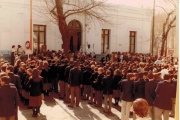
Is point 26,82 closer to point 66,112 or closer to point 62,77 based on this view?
point 66,112

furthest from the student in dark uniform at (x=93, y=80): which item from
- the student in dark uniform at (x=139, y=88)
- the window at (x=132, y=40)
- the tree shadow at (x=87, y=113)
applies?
the window at (x=132, y=40)

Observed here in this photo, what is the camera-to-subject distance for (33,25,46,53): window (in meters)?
23.9

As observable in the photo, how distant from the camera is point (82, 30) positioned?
1060 inches

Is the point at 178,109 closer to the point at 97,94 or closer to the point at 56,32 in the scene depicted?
the point at 97,94

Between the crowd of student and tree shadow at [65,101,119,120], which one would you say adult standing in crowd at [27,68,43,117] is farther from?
tree shadow at [65,101,119,120]

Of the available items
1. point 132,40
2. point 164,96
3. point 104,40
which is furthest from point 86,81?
point 132,40

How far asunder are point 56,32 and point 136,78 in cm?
1657

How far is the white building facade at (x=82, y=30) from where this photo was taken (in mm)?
22141

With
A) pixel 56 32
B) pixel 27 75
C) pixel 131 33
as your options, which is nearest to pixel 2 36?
pixel 56 32

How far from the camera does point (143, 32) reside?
32469 millimetres

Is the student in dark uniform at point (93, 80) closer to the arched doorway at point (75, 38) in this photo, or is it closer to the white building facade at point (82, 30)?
the white building facade at point (82, 30)

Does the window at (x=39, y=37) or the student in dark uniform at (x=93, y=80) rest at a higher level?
the window at (x=39, y=37)

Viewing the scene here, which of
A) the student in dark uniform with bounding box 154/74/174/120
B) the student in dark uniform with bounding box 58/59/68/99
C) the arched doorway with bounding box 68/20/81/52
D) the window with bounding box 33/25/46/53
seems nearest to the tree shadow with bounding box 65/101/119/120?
the student in dark uniform with bounding box 58/59/68/99

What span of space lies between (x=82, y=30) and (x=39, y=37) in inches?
181
